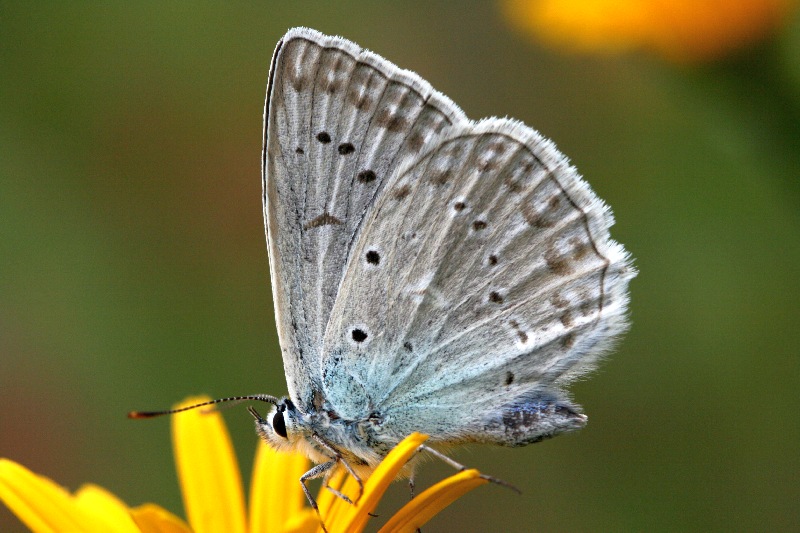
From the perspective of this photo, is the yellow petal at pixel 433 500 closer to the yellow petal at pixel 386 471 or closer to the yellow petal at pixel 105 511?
the yellow petal at pixel 386 471

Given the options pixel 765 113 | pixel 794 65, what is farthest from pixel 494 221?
pixel 794 65

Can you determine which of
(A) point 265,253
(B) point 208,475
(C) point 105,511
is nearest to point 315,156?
(B) point 208,475

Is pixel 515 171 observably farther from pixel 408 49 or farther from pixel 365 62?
pixel 408 49

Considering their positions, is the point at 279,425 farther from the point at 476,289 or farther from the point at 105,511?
the point at 476,289

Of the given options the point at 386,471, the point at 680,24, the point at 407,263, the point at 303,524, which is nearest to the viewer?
the point at 303,524

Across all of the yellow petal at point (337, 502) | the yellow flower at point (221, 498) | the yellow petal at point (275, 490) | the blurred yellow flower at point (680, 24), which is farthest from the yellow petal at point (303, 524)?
the blurred yellow flower at point (680, 24)

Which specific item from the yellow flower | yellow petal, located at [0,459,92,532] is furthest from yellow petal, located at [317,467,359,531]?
yellow petal, located at [0,459,92,532]
